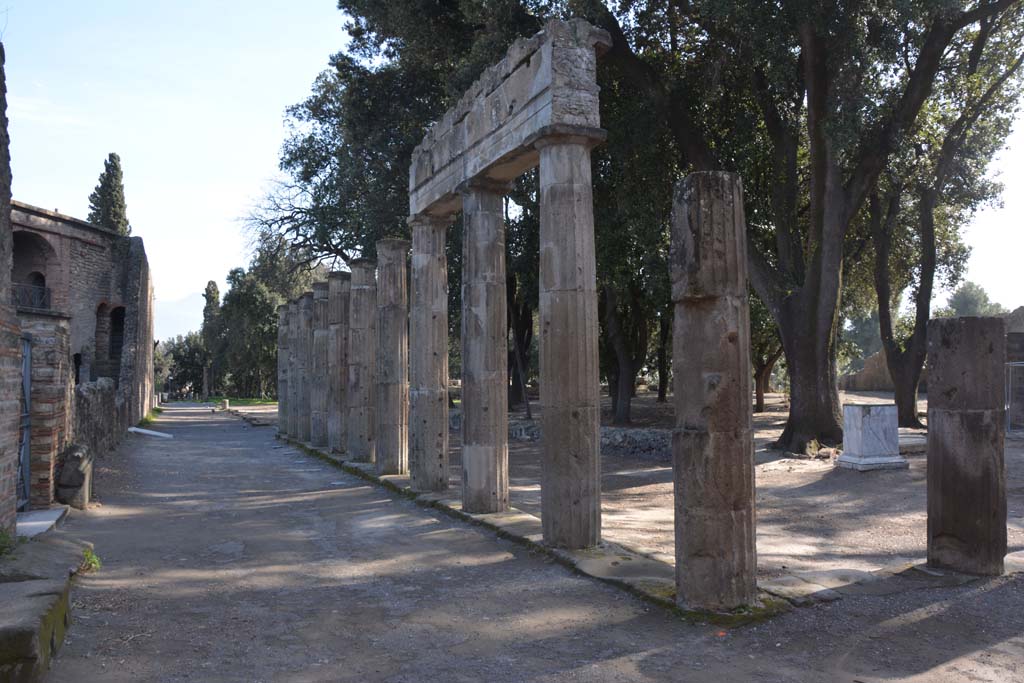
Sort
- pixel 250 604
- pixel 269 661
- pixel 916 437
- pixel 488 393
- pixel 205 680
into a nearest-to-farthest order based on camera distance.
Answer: pixel 205 680 → pixel 269 661 → pixel 250 604 → pixel 488 393 → pixel 916 437

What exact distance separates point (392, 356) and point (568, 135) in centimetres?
600

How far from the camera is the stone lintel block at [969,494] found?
622cm

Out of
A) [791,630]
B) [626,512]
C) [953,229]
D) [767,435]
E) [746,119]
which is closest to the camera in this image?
[791,630]

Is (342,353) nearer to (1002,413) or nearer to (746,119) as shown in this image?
(746,119)

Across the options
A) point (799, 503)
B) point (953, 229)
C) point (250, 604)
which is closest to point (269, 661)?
point (250, 604)

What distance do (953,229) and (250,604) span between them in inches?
844

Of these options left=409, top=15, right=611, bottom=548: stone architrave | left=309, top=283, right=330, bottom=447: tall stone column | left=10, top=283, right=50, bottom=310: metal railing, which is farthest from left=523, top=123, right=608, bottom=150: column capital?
left=10, top=283, right=50, bottom=310: metal railing

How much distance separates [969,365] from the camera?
21.1 ft

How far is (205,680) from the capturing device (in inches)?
174

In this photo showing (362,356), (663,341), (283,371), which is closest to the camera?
(362,356)

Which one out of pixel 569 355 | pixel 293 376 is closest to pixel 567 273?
pixel 569 355

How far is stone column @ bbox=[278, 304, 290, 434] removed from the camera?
2331 centimetres

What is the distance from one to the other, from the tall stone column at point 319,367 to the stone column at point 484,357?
9.74 metres

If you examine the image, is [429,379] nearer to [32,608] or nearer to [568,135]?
[568,135]
